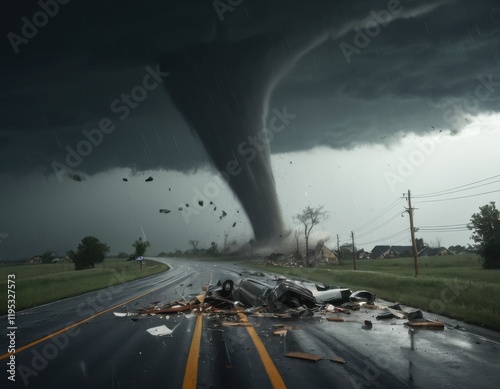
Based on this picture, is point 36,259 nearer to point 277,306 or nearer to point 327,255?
point 327,255

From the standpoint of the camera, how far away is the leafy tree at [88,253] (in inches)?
3676

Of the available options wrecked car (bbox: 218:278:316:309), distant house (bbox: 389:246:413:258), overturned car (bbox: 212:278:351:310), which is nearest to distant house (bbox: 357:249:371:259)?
distant house (bbox: 389:246:413:258)

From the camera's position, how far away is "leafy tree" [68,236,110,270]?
9338 cm

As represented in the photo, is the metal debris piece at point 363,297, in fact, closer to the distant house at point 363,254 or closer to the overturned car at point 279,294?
the overturned car at point 279,294

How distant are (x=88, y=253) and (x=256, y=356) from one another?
9618cm

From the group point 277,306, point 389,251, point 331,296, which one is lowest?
point 277,306

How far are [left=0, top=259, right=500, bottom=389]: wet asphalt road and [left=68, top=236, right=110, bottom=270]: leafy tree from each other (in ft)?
295

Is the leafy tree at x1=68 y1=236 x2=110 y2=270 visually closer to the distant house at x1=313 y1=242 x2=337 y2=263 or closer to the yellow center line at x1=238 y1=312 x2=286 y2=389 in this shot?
the distant house at x1=313 y1=242 x2=337 y2=263

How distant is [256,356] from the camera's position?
21.1ft

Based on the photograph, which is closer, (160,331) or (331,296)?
(160,331)

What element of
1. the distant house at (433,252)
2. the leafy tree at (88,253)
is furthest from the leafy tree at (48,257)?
the distant house at (433,252)

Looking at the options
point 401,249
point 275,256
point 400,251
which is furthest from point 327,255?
point 401,249

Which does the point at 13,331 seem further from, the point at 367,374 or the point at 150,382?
the point at 367,374

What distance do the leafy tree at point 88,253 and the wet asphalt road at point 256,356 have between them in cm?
8979
